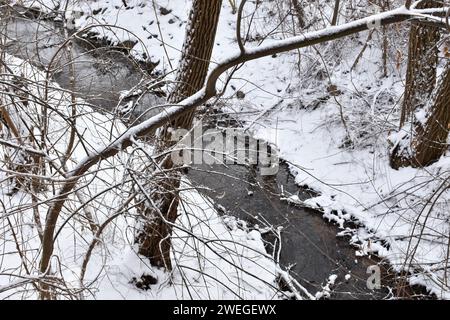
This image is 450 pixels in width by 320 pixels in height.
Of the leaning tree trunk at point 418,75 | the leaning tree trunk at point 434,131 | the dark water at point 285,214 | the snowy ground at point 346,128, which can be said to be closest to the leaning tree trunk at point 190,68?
the dark water at point 285,214

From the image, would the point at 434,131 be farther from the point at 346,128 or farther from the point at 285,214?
the point at 285,214

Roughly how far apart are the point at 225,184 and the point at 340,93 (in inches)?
122

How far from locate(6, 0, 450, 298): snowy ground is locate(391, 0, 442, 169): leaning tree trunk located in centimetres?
32

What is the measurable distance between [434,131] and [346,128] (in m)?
1.73

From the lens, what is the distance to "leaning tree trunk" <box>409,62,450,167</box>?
6105 millimetres

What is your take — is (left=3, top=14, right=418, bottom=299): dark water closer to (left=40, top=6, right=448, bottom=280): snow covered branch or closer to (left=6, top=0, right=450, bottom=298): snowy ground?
(left=6, top=0, right=450, bottom=298): snowy ground

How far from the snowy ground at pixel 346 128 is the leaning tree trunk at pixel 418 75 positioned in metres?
0.32

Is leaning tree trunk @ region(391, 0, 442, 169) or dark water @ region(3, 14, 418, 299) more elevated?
leaning tree trunk @ region(391, 0, 442, 169)

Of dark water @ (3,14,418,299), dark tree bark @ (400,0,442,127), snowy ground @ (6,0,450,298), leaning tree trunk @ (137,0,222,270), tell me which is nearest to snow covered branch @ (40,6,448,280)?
leaning tree trunk @ (137,0,222,270)

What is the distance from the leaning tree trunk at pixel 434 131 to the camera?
6105 millimetres

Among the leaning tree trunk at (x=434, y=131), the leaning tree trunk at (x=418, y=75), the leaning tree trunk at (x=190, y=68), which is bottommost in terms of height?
the leaning tree trunk at (x=190, y=68)

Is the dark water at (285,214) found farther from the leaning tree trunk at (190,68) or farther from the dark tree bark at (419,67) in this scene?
the dark tree bark at (419,67)
